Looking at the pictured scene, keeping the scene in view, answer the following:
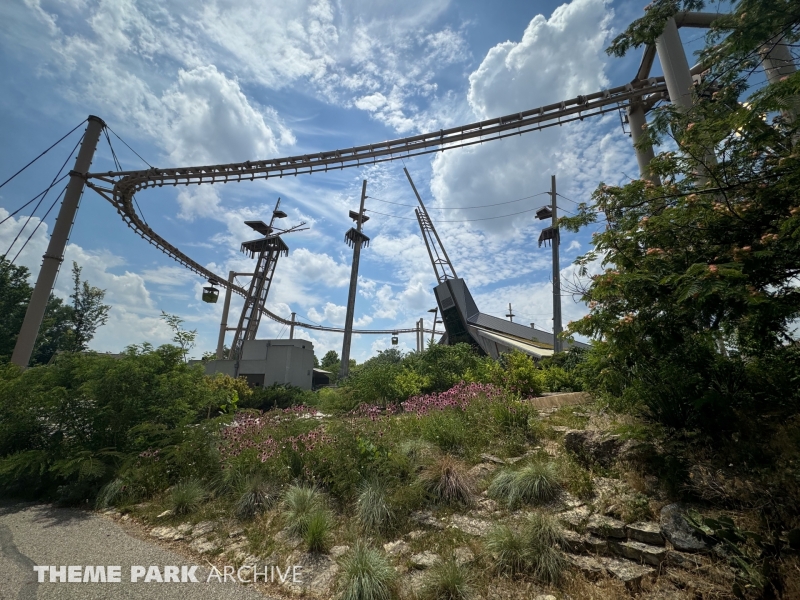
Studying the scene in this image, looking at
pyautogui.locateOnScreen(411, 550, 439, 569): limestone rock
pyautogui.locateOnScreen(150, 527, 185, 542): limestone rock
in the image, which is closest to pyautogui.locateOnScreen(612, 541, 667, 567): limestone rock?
pyautogui.locateOnScreen(411, 550, 439, 569): limestone rock

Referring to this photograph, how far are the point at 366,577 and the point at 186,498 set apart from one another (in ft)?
12.9

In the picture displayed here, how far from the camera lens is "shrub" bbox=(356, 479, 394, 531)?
464cm

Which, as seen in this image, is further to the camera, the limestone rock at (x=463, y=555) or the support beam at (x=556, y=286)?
the support beam at (x=556, y=286)

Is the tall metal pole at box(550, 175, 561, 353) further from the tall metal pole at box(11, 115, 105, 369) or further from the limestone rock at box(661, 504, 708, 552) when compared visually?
the tall metal pole at box(11, 115, 105, 369)

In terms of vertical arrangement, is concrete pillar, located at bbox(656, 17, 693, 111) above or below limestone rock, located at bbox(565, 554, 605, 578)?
above

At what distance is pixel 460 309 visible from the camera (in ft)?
87.4

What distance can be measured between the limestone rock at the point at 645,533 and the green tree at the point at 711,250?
1.45 m

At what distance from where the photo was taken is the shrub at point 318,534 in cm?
436

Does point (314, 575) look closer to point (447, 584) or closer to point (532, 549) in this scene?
point (447, 584)

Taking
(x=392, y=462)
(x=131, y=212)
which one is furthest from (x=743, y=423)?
(x=131, y=212)

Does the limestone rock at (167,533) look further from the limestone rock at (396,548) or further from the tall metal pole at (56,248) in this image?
the tall metal pole at (56,248)

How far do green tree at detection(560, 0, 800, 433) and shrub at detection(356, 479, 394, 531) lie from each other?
10.9 feet

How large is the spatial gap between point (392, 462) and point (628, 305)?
12.7 ft

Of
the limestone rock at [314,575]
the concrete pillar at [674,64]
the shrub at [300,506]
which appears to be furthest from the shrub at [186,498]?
the concrete pillar at [674,64]
